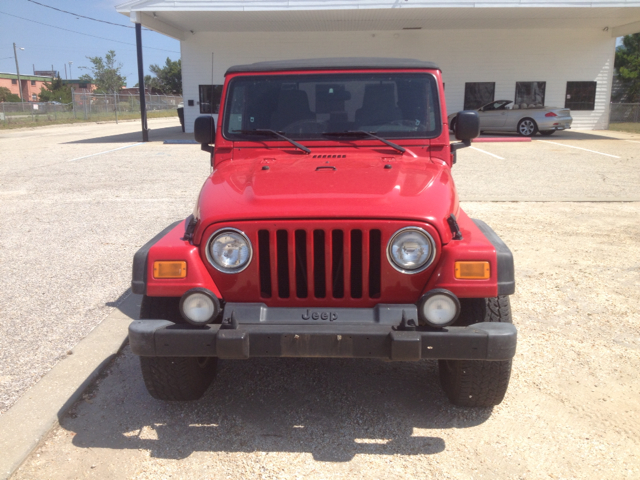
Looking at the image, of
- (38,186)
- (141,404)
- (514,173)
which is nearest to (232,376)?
(141,404)

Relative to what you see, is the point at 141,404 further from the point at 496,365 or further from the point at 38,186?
the point at 38,186

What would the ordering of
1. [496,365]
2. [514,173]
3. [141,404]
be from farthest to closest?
1. [514,173]
2. [141,404]
3. [496,365]

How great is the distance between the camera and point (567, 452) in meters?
2.86

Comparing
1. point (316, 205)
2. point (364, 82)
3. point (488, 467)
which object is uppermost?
point (364, 82)

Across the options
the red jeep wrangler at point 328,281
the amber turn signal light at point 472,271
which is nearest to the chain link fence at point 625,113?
the red jeep wrangler at point 328,281

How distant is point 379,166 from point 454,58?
21.9 m

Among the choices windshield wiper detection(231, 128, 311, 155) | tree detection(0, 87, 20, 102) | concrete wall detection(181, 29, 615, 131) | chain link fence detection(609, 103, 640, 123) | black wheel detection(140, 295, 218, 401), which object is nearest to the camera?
black wheel detection(140, 295, 218, 401)

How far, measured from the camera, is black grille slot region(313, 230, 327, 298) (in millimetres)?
2827

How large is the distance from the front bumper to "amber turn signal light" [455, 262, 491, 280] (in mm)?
225

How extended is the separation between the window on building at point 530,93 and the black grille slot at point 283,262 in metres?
23.4

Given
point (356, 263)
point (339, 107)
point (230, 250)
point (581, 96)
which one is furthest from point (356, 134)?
point (581, 96)

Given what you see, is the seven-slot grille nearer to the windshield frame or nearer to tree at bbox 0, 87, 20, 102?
the windshield frame

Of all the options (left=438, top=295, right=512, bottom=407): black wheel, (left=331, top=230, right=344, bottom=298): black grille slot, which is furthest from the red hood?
(left=438, top=295, right=512, bottom=407): black wheel

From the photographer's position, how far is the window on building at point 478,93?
23969mm
